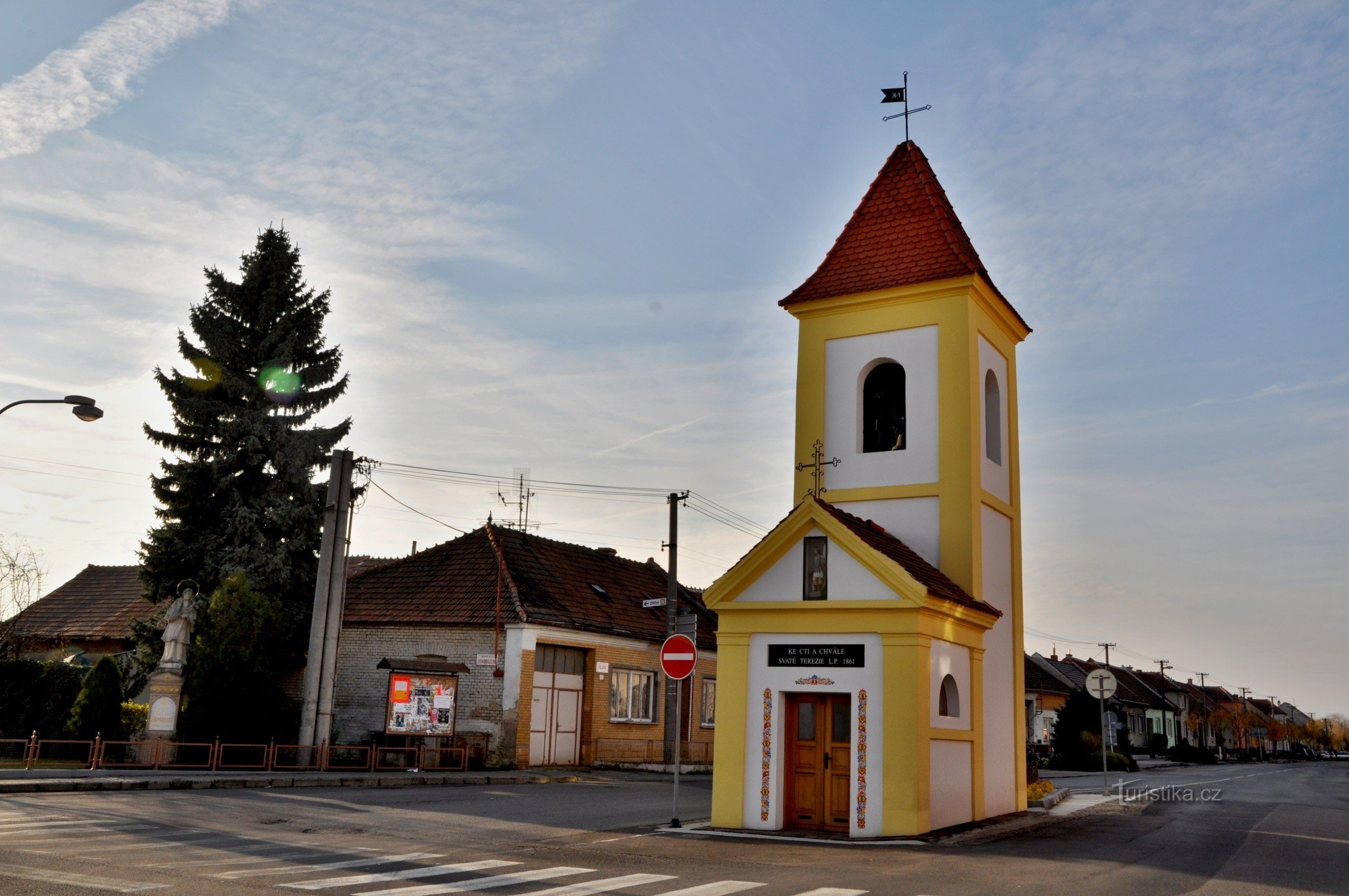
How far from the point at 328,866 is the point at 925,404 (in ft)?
38.9

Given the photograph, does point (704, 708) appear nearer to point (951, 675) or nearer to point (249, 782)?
point (249, 782)

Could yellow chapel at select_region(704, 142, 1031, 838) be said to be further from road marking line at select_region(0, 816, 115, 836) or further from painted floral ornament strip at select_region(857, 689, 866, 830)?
road marking line at select_region(0, 816, 115, 836)

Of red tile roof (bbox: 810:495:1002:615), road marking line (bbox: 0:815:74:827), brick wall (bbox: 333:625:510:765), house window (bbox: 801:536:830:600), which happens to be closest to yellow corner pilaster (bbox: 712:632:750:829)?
house window (bbox: 801:536:830:600)

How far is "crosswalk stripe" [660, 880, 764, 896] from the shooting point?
952cm

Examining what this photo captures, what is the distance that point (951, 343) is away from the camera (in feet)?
60.3

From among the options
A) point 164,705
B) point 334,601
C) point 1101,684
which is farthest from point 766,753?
point 164,705

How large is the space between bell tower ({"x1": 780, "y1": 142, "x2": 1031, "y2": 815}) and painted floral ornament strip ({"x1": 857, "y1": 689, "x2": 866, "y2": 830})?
10.6 ft

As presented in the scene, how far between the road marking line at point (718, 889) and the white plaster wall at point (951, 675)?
234 inches

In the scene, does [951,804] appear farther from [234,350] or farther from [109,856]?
[234,350]

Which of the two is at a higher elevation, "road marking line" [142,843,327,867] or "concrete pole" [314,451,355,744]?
"concrete pole" [314,451,355,744]

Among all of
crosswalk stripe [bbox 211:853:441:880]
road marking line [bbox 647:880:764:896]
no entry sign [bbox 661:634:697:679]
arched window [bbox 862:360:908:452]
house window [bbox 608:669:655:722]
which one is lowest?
crosswalk stripe [bbox 211:853:441:880]

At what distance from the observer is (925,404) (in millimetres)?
18516

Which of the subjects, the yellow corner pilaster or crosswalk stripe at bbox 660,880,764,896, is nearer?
crosswalk stripe at bbox 660,880,764,896

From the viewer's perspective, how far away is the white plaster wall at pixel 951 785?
15523mm
